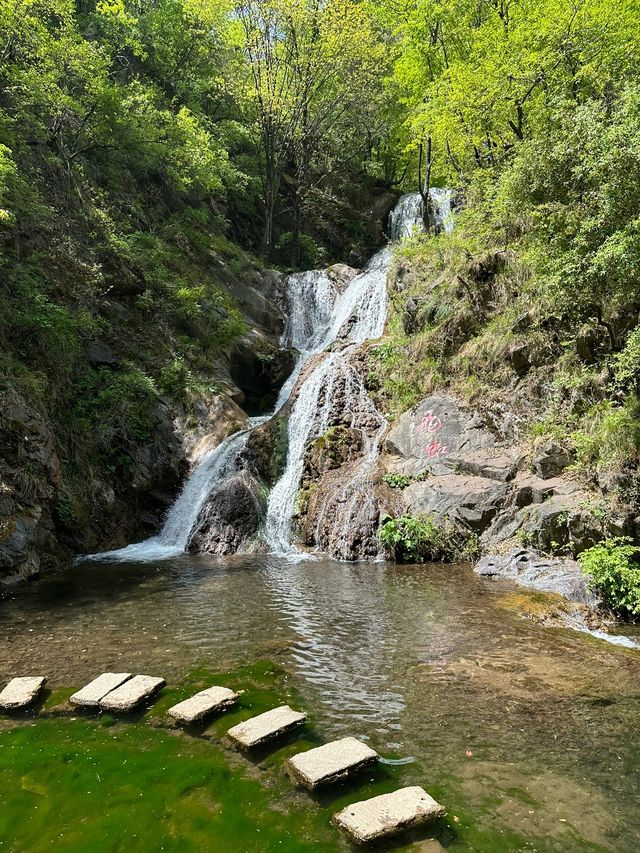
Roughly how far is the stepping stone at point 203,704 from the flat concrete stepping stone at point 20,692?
59.2 inches

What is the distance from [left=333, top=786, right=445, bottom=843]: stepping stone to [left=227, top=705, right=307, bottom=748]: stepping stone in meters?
1.06

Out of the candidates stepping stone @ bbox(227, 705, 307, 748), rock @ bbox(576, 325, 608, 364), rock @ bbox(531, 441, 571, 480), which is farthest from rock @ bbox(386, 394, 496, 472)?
stepping stone @ bbox(227, 705, 307, 748)

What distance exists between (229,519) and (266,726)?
30.6 feet

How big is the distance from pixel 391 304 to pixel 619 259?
10489 mm

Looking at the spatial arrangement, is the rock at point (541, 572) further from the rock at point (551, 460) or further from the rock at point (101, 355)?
the rock at point (101, 355)

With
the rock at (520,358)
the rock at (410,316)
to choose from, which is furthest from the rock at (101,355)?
the rock at (520,358)

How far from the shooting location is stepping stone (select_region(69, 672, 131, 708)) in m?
4.79

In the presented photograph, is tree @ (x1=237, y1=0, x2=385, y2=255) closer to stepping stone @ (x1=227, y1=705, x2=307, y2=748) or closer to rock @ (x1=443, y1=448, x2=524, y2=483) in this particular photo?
rock @ (x1=443, y1=448, x2=524, y2=483)

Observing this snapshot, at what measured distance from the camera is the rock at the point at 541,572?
7812mm

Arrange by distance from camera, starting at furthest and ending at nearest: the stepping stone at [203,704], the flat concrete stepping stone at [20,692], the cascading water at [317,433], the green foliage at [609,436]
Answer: the cascading water at [317,433] → the green foliage at [609,436] → the flat concrete stepping stone at [20,692] → the stepping stone at [203,704]

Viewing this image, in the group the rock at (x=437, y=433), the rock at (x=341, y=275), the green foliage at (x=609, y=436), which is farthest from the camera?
the rock at (x=341, y=275)

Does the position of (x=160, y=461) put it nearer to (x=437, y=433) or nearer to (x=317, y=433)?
(x=317, y=433)

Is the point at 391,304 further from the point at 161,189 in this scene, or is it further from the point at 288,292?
the point at 161,189

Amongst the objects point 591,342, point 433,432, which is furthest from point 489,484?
point 591,342
